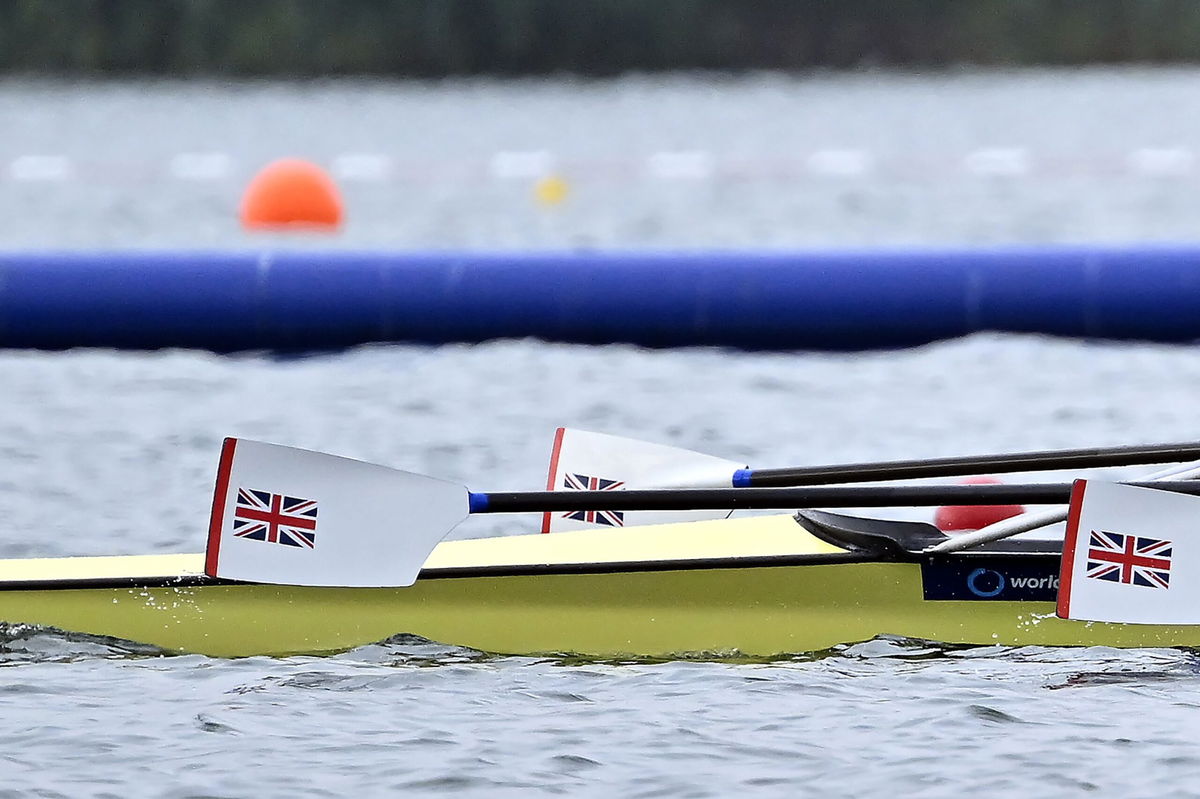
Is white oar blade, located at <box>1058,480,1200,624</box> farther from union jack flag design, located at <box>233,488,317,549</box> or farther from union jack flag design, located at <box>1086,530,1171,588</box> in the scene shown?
union jack flag design, located at <box>233,488,317,549</box>

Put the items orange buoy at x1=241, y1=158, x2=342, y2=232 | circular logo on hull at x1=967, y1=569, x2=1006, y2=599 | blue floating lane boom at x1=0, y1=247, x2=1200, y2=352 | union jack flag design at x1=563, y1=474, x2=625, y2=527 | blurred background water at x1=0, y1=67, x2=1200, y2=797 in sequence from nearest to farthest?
blurred background water at x1=0, y1=67, x2=1200, y2=797
circular logo on hull at x1=967, y1=569, x2=1006, y2=599
union jack flag design at x1=563, y1=474, x2=625, y2=527
blue floating lane boom at x1=0, y1=247, x2=1200, y2=352
orange buoy at x1=241, y1=158, x2=342, y2=232

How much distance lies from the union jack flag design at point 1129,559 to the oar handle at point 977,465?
1.46 feet

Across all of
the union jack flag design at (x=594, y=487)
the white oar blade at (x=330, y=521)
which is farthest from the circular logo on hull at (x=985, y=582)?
the white oar blade at (x=330, y=521)

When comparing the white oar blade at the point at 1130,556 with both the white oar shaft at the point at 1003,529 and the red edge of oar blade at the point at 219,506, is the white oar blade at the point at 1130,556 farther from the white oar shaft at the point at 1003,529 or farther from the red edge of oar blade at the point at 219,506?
the red edge of oar blade at the point at 219,506

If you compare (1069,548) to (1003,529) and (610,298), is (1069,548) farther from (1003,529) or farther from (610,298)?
(610,298)

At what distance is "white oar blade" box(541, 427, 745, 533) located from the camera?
21.5ft

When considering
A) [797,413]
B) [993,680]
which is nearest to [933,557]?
[993,680]

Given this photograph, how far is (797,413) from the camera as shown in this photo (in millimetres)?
10328

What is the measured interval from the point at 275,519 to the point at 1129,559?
7.38 ft

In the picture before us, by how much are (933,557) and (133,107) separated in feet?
102

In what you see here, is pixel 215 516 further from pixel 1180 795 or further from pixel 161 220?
pixel 161 220

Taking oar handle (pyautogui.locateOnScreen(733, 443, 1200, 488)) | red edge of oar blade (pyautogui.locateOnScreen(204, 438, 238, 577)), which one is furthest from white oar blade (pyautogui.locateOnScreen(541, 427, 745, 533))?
red edge of oar blade (pyautogui.locateOnScreen(204, 438, 238, 577))

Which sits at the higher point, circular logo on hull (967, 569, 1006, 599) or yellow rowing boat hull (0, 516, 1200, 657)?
circular logo on hull (967, 569, 1006, 599)

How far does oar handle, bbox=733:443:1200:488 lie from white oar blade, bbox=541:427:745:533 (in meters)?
0.35
